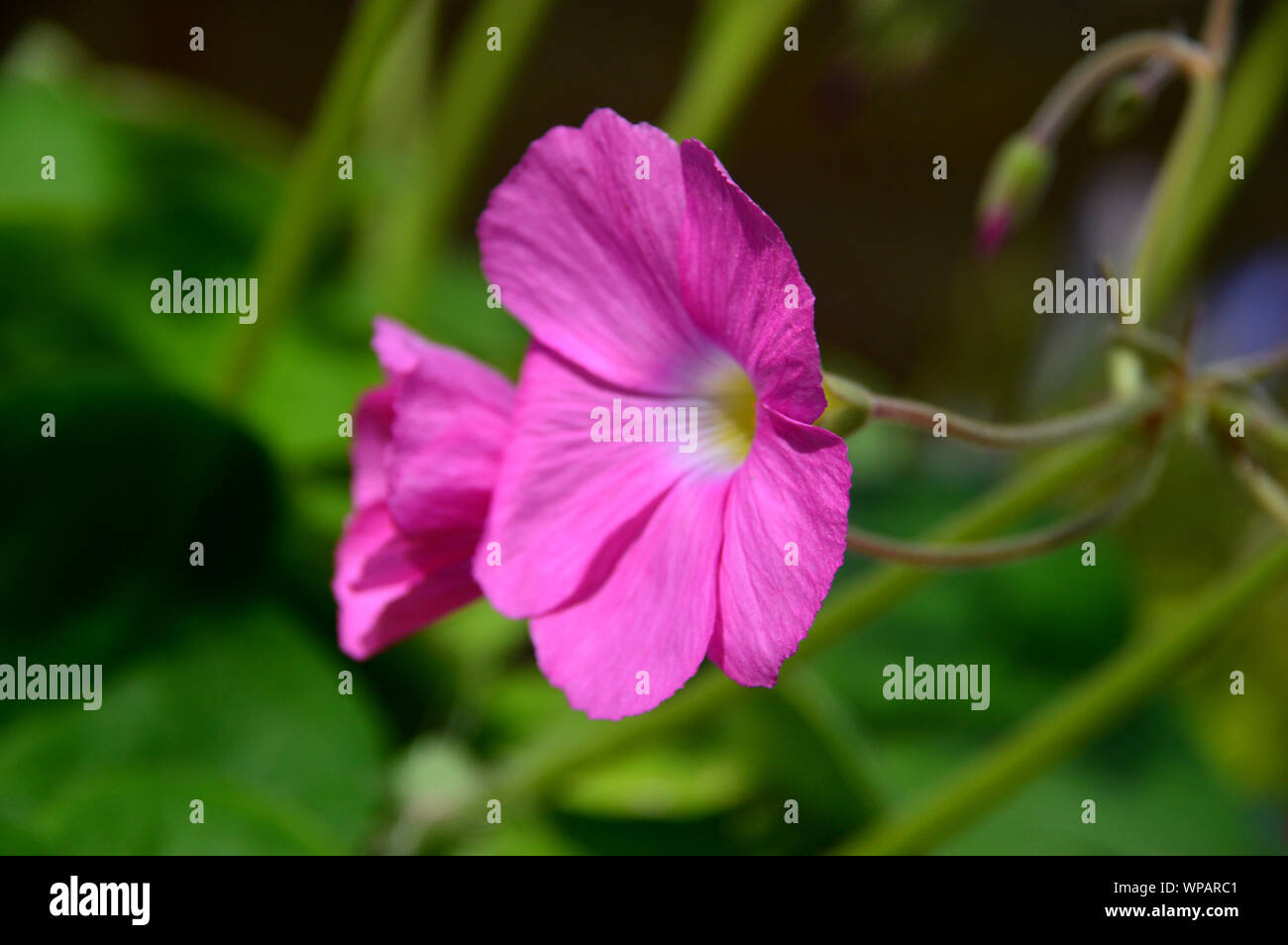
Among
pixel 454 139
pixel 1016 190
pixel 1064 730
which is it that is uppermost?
pixel 454 139

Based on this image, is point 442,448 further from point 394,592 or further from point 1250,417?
point 1250,417

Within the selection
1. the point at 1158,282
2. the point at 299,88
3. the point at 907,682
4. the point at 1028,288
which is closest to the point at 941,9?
the point at 1158,282

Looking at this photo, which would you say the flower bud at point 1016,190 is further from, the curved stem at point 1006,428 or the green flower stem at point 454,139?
the green flower stem at point 454,139

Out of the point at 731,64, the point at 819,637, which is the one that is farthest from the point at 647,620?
the point at 731,64

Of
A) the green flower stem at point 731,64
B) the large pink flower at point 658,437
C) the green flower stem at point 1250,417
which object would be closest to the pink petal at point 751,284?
the large pink flower at point 658,437

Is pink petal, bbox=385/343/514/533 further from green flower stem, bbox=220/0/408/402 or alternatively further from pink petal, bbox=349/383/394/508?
green flower stem, bbox=220/0/408/402

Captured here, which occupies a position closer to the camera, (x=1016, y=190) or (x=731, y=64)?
(x=1016, y=190)
